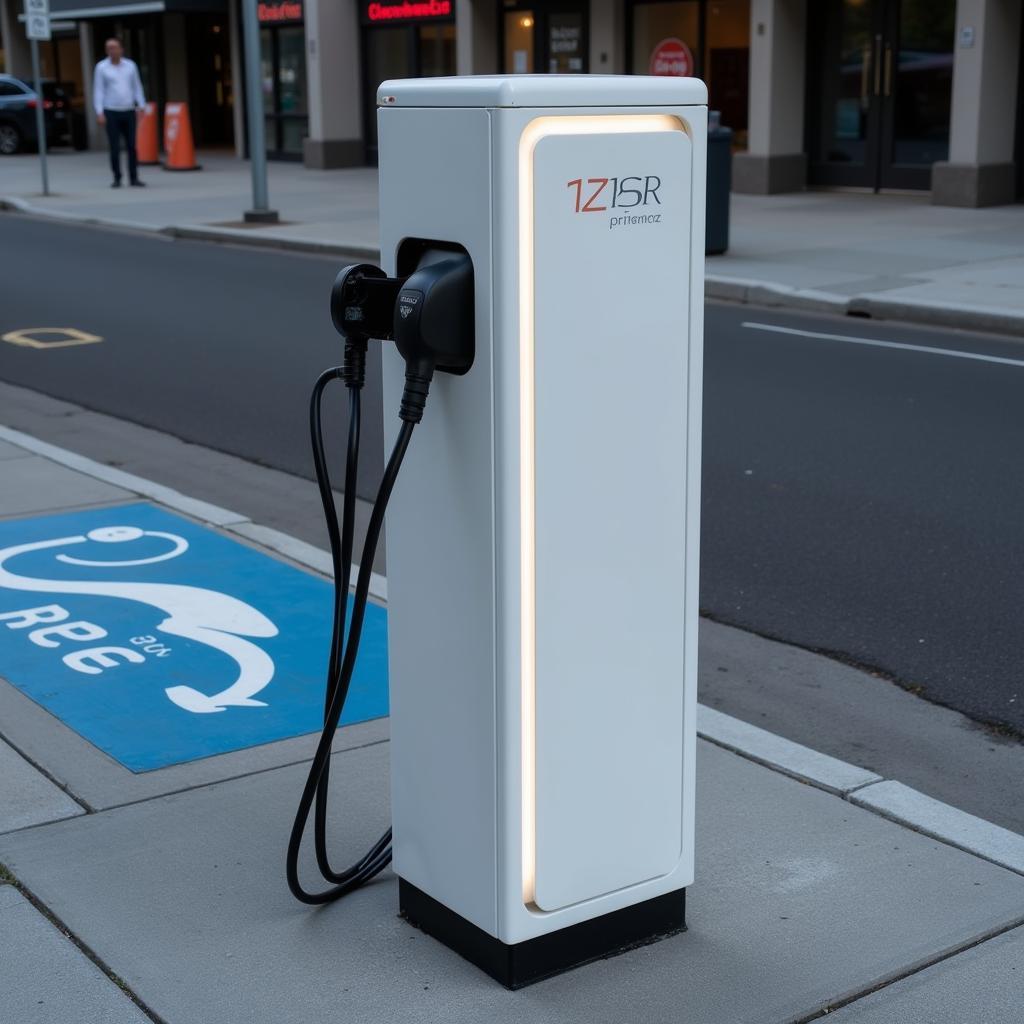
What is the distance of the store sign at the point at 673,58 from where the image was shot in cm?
2347

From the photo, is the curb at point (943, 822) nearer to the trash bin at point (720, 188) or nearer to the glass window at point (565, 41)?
the trash bin at point (720, 188)

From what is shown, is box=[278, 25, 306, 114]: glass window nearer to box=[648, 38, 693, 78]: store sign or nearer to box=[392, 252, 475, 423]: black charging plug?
Result: box=[648, 38, 693, 78]: store sign

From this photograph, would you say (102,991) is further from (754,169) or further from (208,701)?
(754,169)

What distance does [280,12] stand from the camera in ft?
101

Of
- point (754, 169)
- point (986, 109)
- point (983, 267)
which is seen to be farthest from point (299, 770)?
point (754, 169)

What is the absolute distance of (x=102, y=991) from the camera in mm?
3131

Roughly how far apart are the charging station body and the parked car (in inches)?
1380

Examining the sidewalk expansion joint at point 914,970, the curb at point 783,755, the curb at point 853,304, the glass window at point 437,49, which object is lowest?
the sidewalk expansion joint at point 914,970

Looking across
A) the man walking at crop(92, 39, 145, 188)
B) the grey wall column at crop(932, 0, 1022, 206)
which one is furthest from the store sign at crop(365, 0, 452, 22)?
the grey wall column at crop(932, 0, 1022, 206)

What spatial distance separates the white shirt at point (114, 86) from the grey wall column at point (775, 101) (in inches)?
423

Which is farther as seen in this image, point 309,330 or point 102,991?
point 309,330

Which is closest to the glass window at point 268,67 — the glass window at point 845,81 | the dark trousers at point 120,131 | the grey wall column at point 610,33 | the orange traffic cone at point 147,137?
the orange traffic cone at point 147,137

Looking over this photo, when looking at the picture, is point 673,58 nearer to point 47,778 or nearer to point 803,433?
point 803,433

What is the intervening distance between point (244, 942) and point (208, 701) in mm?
1523
